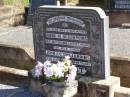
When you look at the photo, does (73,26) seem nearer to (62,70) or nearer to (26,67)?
(62,70)

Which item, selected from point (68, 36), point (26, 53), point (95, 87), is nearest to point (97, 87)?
point (95, 87)

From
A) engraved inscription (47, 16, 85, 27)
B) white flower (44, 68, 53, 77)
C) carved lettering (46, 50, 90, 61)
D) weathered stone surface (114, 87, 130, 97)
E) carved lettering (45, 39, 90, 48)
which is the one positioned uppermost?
engraved inscription (47, 16, 85, 27)

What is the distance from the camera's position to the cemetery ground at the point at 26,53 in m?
6.97

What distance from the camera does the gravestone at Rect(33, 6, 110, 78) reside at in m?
5.84

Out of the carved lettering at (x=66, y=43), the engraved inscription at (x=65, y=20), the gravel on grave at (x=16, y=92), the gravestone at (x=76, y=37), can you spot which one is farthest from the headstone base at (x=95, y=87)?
the engraved inscription at (x=65, y=20)

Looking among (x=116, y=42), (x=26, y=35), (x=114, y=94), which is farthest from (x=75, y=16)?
(x=26, y=35)

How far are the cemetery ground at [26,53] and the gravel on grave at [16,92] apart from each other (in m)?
0.04

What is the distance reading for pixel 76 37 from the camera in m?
6.10

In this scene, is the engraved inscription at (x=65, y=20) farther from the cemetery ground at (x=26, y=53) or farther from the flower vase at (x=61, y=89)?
the cemetery ground at (x=26, y=53)

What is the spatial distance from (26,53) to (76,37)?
240 centimetres

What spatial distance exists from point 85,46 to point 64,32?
48 cm

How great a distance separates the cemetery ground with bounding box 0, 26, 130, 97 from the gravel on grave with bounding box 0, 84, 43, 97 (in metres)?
0.04

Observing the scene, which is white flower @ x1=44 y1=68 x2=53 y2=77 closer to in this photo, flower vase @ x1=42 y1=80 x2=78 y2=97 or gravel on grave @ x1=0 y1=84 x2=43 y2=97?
flower vase @ x1=42 y1=80 x2=78 y2=97

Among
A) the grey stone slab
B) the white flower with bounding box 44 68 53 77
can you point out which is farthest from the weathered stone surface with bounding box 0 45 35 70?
the white flower with bounding box 44 68 53 77
